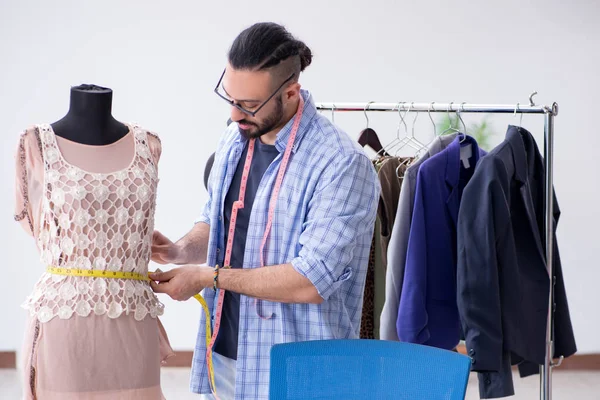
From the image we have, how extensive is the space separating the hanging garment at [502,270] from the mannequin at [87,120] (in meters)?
1.28

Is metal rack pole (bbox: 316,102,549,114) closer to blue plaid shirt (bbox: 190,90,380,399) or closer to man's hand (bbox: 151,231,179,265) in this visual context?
blue plaid shirt (bbox: 190,90,380,399)

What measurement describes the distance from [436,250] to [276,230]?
0.86 metres

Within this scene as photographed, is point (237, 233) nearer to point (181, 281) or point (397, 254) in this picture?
point (181, 281)

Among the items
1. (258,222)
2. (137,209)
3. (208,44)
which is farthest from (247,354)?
(208,44)

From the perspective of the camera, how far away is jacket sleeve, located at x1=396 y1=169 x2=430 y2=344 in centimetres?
258

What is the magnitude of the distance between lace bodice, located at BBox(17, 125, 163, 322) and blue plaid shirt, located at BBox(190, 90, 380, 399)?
0.32 metres

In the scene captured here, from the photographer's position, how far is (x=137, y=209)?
6.03ft

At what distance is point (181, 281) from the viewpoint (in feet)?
6.32

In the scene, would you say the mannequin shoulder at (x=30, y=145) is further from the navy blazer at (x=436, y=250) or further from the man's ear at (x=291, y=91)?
the navy blazer at (x=436, y=250)

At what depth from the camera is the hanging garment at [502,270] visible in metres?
2.56

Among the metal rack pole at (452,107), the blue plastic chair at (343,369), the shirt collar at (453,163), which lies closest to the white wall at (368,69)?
the metal rack pole at (452,107)

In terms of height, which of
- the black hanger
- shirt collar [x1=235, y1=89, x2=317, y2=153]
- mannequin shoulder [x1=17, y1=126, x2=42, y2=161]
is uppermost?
the black hanger

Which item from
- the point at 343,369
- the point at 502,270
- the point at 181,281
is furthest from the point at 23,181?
the point at 502,270

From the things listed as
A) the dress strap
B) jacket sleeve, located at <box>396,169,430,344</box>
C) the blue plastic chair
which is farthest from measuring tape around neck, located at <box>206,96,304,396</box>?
jacket sleeve, located at <box>396,169,430,344</box>
